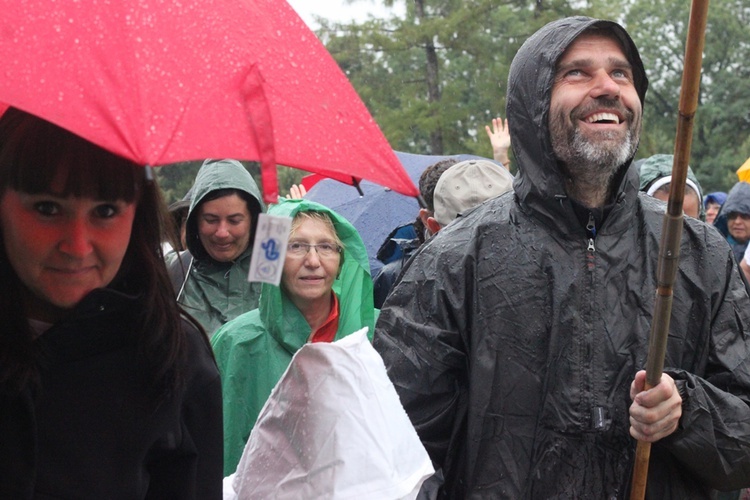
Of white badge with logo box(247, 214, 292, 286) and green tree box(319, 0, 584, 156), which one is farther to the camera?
green tree box(319, 0, 584, 156)

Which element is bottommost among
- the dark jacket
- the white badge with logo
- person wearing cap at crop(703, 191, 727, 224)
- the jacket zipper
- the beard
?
person wearing cap at crop(703, 191, 727, 224)

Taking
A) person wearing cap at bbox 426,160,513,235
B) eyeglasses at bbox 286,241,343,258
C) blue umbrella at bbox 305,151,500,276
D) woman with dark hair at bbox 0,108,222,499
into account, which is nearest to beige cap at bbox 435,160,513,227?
person wearing cap at bbox 426,160,513,235

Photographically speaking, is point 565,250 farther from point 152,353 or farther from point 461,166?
point 461,166

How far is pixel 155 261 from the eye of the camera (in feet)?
8.30

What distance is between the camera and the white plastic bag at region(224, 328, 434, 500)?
2.59 metres

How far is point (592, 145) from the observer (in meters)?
3.48

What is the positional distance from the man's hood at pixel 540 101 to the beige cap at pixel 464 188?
1625mm

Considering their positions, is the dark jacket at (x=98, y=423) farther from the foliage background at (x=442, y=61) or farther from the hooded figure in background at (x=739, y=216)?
the foliage background at (x=442, y=61)

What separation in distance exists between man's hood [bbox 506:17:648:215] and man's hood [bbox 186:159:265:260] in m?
2.37

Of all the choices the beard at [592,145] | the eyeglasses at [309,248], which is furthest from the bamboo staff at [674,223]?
the eyeglasses at [309,248]

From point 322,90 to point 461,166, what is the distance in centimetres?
349

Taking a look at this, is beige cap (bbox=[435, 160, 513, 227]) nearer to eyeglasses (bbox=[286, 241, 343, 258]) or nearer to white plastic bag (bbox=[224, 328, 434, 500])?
eyeglasses (bbox=[286, 241, 343, 258])

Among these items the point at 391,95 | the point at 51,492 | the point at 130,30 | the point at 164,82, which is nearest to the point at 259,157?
the point at 164,82

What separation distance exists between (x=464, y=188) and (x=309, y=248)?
0.87 meters
